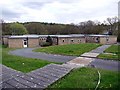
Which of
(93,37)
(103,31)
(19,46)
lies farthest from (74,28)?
(19,46)

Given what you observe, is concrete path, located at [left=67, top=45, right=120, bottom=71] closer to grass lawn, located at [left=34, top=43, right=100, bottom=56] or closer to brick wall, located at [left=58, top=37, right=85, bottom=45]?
grass lawn, located at [left=34, top=43, right=100, bottom=56]

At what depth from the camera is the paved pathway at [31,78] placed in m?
8.65

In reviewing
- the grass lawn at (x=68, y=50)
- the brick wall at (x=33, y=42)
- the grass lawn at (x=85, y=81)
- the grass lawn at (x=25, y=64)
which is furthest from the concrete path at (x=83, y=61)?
the brick wall at (x=33, y=42)

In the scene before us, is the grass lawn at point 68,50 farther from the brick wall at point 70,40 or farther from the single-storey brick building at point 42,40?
the brick wall at point 70,40

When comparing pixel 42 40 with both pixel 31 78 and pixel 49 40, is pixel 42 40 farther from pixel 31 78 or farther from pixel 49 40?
pixel 31 78

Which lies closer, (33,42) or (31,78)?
(31,78)

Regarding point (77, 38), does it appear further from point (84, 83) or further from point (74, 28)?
point (84, 83)

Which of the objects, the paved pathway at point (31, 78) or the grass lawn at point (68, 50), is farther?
the grass lawn at point (68, 50)

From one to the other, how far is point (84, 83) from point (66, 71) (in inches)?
98.5

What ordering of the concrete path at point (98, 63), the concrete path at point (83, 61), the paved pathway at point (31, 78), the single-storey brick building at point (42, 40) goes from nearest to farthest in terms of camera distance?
the paved pathway at point (31, 78) < the concrete path at point (98, 63) < the concrete path at point (83, 61) < the single-storey brick building at point (42, 40)

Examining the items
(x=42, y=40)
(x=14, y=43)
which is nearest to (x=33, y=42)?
(x=42, y=40)

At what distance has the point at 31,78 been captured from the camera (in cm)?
976

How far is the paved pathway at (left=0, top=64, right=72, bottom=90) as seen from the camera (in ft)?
28.4

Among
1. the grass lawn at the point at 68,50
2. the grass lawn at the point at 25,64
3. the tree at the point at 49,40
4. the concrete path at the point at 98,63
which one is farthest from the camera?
the tree at the point at 49,40
